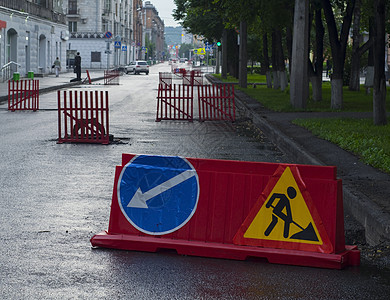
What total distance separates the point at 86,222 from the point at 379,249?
285 centimetres

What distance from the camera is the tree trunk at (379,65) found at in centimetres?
1689

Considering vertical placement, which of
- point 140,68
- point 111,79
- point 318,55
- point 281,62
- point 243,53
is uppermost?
point 243,53

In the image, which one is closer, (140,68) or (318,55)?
(318,55)

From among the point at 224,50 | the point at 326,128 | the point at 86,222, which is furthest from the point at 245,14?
the point at 224,50

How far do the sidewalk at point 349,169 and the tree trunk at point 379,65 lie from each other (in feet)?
5.82

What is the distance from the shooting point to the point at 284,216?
640 cm

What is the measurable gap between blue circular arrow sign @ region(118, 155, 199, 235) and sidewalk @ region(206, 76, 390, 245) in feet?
5.73

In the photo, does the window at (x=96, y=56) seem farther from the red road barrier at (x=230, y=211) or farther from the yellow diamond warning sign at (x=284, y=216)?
the yellow diamond warning sign at (x=284, y=216)

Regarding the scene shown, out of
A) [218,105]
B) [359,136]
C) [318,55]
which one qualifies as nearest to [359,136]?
[359,136]

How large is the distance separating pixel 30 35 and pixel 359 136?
4682 centimetres

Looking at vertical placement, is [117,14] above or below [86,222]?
above

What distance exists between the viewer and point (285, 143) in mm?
14648

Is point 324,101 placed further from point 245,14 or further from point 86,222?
point 86,222

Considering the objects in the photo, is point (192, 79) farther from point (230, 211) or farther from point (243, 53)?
point (230, 211)
